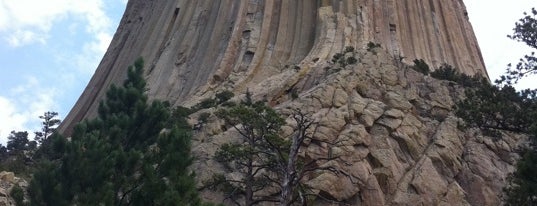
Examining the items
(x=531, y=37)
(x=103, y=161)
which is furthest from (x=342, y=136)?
(x=103, y=161)

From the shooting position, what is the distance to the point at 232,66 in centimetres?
3641

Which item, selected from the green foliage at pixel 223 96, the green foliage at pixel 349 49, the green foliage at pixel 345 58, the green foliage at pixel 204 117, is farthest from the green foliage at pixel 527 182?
the green foliage at pixel 349 49

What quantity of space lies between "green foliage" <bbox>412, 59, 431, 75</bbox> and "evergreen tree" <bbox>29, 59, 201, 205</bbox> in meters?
17.3

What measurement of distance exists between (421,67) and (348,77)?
6.25m

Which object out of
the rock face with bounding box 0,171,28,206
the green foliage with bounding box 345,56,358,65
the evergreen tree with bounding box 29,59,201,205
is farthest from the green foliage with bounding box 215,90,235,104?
the rock face with bounding box 0,171,28,206

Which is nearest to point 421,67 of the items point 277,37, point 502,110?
point 277,37

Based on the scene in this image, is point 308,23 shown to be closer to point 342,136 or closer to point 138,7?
point 342,136

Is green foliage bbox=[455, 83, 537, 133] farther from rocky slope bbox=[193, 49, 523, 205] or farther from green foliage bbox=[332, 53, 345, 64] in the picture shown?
green foliage bbox=[332, 53, 345, 64]

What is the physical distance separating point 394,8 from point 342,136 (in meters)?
16.7

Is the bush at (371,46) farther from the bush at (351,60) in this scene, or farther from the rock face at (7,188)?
the rock face at (7,188)

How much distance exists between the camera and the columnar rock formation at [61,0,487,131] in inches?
1416

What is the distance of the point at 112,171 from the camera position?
18.0 meters

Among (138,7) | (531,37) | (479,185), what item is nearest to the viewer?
(531,37)

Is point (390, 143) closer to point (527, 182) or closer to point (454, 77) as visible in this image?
point (454, 77)
